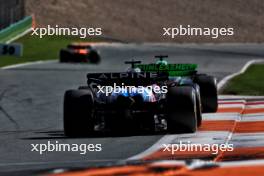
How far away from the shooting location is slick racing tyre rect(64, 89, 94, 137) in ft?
43.3

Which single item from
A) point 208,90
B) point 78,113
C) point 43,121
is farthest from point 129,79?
point 208,90

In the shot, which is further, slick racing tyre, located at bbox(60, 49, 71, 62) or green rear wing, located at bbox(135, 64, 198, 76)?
slick racing tyre, located at bbox(60, 49, 71, 62)

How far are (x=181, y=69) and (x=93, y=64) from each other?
81.8 feet

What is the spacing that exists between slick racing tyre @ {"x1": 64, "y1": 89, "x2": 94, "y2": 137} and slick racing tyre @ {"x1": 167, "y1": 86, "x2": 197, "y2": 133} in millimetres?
1137

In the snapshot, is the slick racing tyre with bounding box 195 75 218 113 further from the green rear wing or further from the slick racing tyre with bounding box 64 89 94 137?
the slick racing tyre with bounding box 64 89 94 137

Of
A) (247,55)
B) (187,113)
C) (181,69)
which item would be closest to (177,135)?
(187,113)

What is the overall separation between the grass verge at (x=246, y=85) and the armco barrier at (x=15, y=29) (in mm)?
17466

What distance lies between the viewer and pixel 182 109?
1295 cm

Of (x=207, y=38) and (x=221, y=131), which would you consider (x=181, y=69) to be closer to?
(x=221, y=131)

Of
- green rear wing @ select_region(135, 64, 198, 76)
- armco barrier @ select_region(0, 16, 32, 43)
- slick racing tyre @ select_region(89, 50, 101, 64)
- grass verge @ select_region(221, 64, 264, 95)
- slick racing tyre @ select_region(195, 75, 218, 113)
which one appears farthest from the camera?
armco barrier @ select_region(0, 16, 32, 43)

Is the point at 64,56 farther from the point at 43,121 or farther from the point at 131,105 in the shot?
the point at 131,105

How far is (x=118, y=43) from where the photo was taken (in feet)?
180

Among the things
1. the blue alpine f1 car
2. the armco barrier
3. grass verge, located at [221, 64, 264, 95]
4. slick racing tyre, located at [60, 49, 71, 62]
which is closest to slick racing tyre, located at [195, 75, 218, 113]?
the blue alpine f1 car

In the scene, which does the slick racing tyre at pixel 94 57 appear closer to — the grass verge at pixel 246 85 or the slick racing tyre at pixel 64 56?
the slick racing tyre at pixel 64 56
